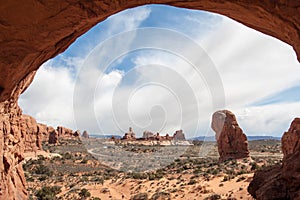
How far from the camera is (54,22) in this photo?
510 cm

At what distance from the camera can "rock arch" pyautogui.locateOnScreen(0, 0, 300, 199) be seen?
15.9 ft

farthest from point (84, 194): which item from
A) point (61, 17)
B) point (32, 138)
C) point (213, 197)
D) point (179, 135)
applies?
point (179, 135)

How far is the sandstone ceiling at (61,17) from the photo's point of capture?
4.81m

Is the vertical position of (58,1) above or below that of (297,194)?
above

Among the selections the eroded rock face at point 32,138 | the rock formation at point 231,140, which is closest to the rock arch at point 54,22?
the rock formation at point 231,140

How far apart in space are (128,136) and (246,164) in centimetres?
6616

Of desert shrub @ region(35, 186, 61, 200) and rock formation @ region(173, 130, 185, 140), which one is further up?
rock formation @ region(173, 130, 185, 140)

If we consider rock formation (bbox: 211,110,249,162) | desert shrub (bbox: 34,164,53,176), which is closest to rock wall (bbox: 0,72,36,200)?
desert shrub (bbox: 34,164,53,176)

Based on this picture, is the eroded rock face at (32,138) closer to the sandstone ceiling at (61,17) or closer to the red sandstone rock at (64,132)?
the sandstone ceiling at (61,17)

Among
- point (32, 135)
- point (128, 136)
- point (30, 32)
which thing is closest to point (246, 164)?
point (30, 32)

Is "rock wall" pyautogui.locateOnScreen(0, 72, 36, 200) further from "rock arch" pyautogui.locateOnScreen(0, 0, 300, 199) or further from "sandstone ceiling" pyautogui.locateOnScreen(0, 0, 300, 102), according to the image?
"sandstone ceiling" pyautogui.locateOnScreen(0, 0, 300, 102)

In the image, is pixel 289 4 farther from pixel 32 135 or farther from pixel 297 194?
pixel 32 135

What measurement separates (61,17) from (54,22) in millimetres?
186

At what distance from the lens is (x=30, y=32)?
5156 millimetres
